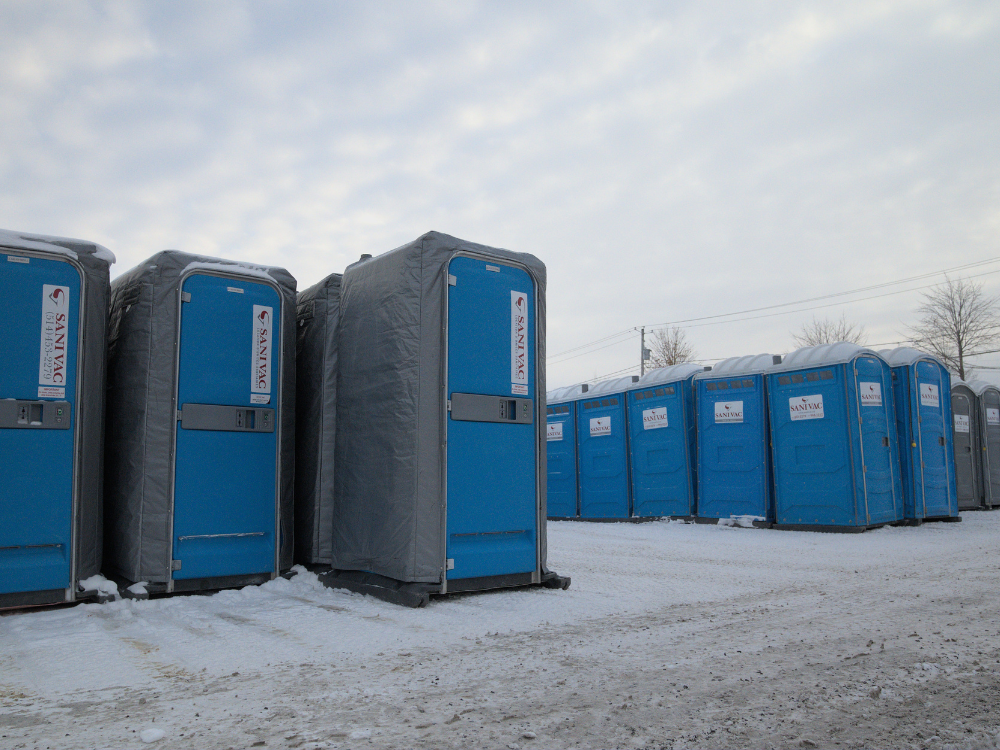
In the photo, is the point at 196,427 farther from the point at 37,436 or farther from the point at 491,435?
the point at 491,435

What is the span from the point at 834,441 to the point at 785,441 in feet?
2.12

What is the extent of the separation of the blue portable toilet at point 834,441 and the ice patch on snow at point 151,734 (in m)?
8.88

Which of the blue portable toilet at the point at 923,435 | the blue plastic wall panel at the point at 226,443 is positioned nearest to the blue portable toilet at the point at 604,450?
the blue portable toilet at the point at 923,435

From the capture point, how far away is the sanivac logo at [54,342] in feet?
14.5

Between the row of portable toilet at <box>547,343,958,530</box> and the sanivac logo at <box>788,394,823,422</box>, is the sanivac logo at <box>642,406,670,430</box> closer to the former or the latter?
the row of portable toilet at <box>547,343,958,530</box>

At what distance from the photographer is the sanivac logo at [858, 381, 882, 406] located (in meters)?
9.48

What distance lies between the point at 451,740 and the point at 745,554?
544cm

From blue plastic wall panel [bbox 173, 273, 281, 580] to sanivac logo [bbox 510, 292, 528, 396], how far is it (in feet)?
5.72

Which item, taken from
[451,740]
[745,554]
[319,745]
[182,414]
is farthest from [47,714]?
[745,554]

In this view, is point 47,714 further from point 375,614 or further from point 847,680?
point 847,680

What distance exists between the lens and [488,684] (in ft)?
8.86

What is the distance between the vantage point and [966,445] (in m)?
12.9

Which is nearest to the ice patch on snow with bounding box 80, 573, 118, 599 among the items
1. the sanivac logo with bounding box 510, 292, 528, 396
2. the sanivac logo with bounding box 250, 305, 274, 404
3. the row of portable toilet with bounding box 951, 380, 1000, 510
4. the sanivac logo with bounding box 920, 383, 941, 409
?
the sanivac logo with bounding box 250, 305, 274, 404

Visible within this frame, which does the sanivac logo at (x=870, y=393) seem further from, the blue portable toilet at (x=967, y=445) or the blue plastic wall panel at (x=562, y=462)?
the blue plastic wall panel at (x=562, y=462)
